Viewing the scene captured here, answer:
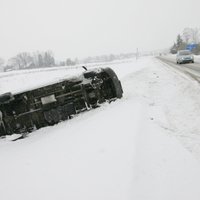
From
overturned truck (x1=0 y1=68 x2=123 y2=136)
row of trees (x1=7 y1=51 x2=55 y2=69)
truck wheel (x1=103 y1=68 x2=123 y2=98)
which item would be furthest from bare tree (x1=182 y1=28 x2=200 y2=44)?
overturned truck (x1=0 y1=68 x2=123 y2=136)

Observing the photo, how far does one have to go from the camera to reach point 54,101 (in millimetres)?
6008

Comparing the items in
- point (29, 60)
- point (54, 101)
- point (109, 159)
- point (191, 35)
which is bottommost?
point (29, 60)

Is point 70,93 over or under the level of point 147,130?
over

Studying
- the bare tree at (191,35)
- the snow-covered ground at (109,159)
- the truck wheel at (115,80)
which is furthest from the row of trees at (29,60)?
the snow-covered ground at (109,159)

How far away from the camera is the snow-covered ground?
9.36ft

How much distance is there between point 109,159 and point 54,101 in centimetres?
297

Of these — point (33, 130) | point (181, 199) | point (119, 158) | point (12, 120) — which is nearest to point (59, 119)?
point (33, 130)

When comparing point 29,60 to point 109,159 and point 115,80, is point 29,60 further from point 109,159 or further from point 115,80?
point 109,159

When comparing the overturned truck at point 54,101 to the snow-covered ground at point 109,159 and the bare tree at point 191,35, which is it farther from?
the bare tree at point 191,35

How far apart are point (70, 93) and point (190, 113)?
3.20 m

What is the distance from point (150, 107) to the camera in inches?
261

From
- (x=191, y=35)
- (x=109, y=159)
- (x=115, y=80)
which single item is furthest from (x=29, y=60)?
(x=109, y=159)

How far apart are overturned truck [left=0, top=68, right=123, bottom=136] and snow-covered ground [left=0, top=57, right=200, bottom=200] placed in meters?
0.33

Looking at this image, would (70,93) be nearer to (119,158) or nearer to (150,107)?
(150,107)
